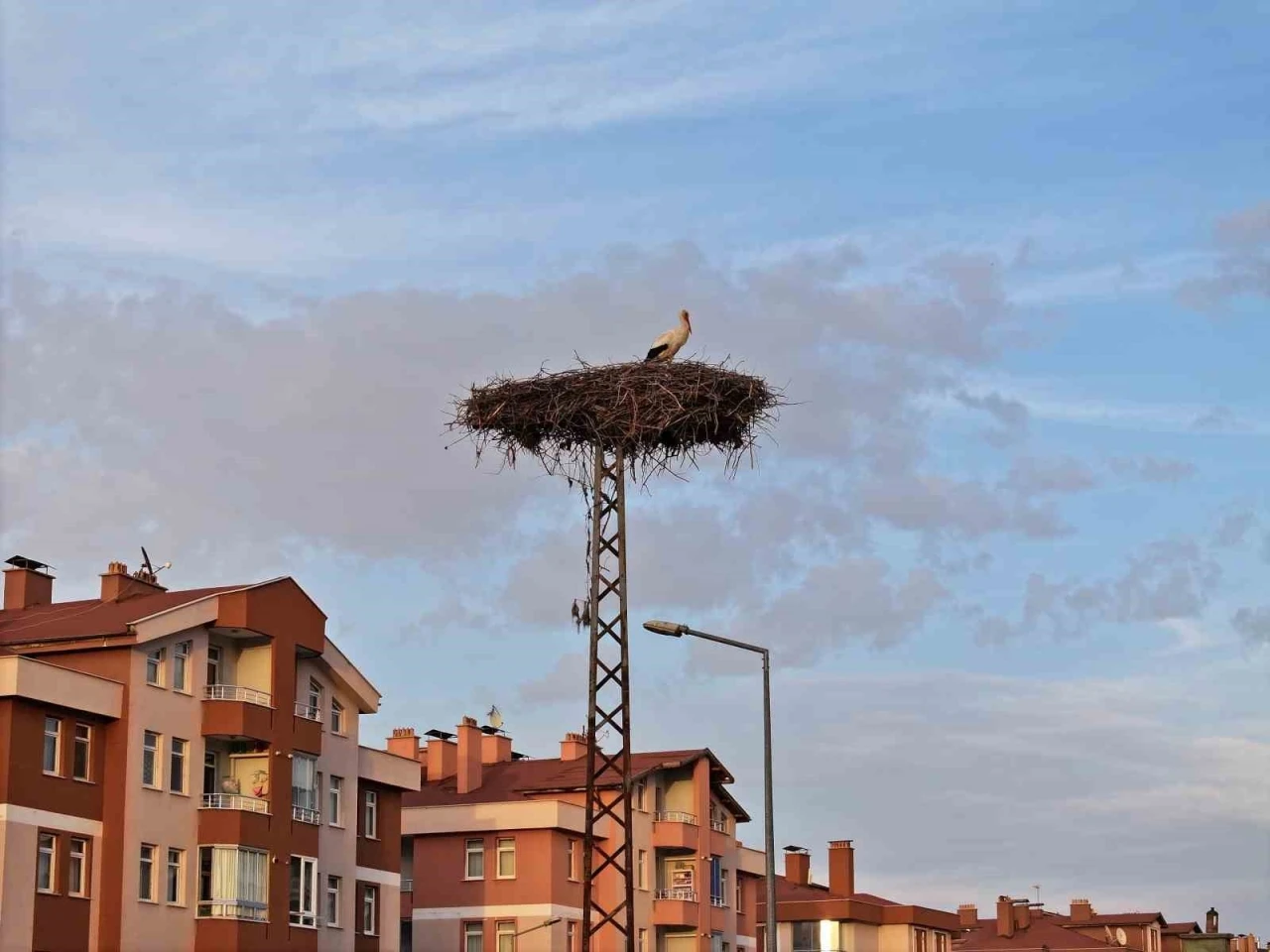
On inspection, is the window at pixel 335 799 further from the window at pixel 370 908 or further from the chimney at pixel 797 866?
the chimney at pixel 797 866

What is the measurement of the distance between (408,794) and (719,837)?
1112 cm

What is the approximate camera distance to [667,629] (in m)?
34.2

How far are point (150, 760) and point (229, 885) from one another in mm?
3490

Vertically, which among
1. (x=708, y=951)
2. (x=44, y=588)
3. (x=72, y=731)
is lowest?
(x=708, y=951)

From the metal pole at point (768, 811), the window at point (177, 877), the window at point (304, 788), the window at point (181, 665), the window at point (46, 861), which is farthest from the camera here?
the window at point (304, 788)

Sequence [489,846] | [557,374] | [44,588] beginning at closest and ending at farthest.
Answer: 1. [557,374]
2. [44,588]
3. [489,846]

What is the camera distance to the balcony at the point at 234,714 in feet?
168

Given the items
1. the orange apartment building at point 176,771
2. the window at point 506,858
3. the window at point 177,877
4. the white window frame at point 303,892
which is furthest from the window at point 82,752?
the window at point 506,858

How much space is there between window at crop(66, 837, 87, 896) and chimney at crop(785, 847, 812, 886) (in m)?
44.7

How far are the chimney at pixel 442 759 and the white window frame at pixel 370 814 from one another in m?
12.6

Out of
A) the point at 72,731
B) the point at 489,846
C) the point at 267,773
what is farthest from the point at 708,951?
the point at 72,731

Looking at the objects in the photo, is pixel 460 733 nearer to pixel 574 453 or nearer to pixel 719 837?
pixel 719 837

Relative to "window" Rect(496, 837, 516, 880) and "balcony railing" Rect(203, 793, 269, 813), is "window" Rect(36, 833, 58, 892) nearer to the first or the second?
"balcony railing" Rect(203, 793, 269, 813)

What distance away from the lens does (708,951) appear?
71188 mm
